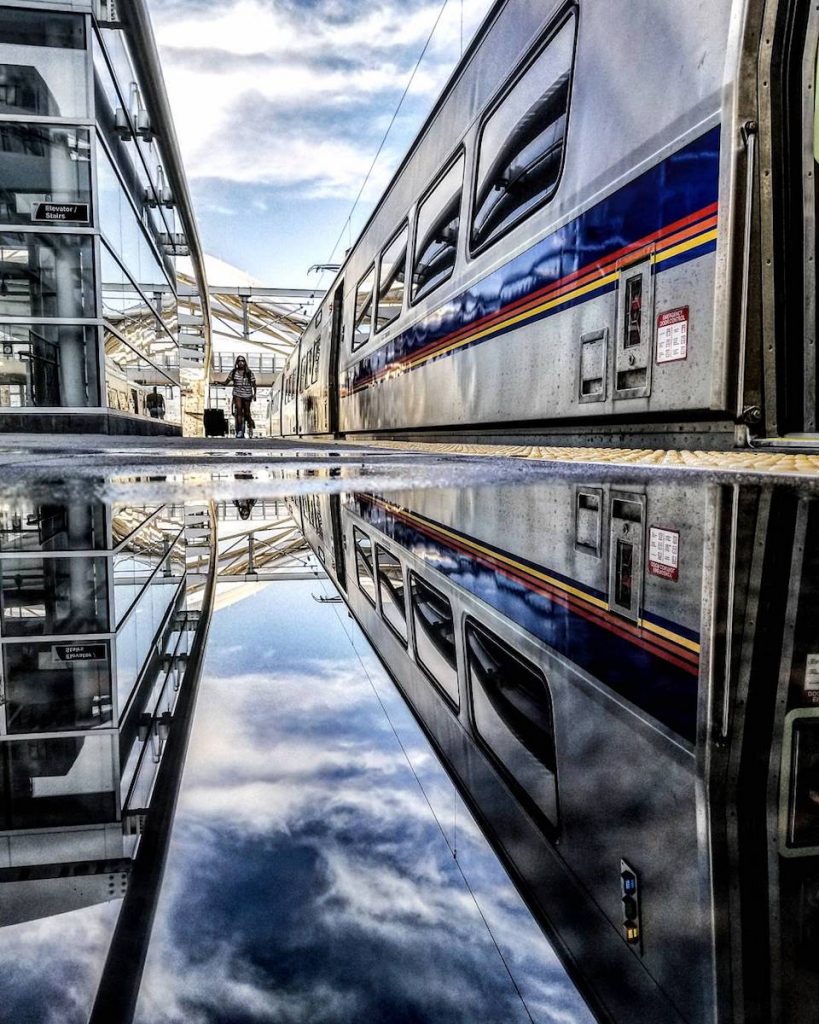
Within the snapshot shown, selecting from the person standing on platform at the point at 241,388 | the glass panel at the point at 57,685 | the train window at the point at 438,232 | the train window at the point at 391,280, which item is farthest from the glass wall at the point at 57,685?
the person standing on platform at the point at 241,388

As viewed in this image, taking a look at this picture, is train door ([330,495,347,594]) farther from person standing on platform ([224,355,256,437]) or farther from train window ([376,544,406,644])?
person standing on platform ([224,355,256,437])

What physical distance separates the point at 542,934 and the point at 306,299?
32217mm

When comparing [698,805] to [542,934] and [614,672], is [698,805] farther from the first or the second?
[614,672]

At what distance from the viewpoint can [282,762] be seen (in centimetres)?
57

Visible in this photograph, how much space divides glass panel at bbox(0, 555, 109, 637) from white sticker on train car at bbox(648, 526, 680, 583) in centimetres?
85

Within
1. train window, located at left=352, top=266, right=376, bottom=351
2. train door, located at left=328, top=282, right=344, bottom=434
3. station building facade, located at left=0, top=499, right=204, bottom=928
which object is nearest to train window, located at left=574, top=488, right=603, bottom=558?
station building facade, located at left=0, top=499, right=204, bottom=928

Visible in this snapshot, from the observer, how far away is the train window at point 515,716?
0.64 m

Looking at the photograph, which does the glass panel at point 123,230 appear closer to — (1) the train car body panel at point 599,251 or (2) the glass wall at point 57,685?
(1) the train car body panel at point 599,251

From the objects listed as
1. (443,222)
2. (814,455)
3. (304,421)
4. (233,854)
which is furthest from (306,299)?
(233,854)

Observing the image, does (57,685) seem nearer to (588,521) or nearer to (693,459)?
(588,521)

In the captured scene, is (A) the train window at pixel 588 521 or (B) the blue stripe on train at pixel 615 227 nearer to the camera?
(A) the train window at pixel 588 521

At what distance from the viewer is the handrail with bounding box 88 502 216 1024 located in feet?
1.05

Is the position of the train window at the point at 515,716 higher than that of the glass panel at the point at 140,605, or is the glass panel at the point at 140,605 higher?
the glass panel at the point at 140,605

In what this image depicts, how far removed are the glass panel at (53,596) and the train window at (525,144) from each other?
3.74 m
